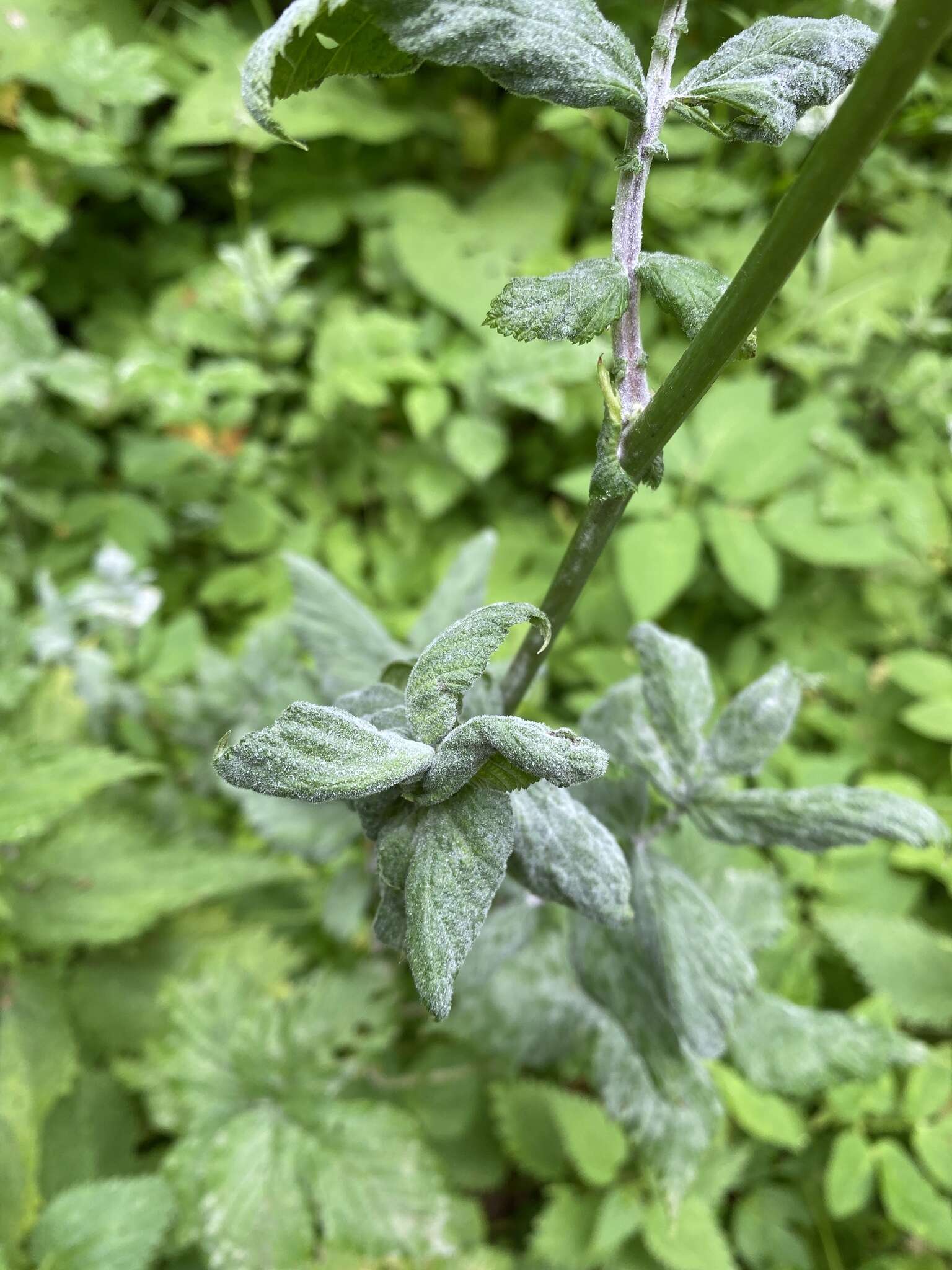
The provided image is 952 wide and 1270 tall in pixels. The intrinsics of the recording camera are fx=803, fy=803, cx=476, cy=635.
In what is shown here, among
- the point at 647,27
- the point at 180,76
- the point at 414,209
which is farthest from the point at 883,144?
the point at 180,76

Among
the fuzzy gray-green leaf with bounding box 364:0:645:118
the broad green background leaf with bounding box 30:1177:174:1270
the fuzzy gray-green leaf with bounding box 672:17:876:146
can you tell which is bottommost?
the broad green background leaf with bounding box 30:1177:174:1270

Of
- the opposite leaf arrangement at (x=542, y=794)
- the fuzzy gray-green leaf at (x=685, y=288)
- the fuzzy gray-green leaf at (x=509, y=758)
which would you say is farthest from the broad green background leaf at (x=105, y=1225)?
the fuzzy gray-green leaf at (x=685, y=288)

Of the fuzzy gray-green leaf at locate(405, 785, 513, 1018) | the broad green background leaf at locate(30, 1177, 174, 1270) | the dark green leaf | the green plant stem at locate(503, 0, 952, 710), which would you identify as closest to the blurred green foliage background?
the broad green background leaf at locate(30, 1177, 174, 1270)

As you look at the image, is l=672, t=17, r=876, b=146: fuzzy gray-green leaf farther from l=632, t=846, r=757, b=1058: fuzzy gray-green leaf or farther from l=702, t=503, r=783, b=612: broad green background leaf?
Result: l=702, t=503, r=783, b=612: broad green background leaf

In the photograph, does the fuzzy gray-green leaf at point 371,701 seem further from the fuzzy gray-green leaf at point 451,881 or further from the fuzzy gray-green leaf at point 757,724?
the fuzzy gray-green leaf at point 757,724

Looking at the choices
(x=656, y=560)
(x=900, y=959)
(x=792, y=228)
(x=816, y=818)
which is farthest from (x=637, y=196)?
(x=900, y=959)

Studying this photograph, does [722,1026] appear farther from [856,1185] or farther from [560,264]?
[560,264]
